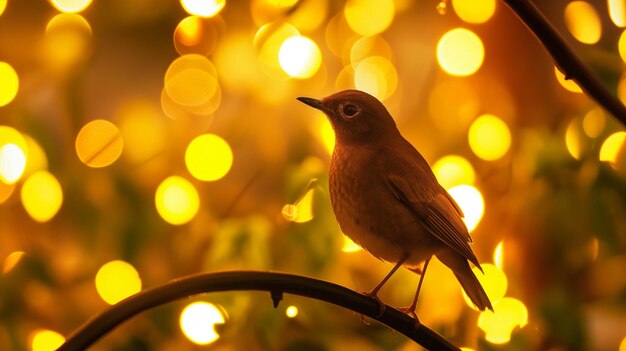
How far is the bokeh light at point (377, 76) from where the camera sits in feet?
7.28

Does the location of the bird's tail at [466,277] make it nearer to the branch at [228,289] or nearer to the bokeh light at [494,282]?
the branch at [228,289]

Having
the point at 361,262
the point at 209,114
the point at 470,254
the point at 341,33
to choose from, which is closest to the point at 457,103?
the point at 341,33

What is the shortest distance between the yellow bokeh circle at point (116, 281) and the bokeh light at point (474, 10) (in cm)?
114

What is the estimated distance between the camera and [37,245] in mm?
1759

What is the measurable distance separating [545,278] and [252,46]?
3.08 ft

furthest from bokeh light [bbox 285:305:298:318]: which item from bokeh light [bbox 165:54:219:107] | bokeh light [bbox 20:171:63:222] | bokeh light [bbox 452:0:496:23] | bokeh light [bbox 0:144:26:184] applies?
bokeh light [bbox 452:0:496:23]

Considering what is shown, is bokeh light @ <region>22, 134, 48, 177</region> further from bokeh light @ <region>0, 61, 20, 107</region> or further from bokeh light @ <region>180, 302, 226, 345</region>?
bokeh light @ <region>180, 302, 226, 345</region>

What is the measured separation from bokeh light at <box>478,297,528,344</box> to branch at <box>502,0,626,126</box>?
2.73ft

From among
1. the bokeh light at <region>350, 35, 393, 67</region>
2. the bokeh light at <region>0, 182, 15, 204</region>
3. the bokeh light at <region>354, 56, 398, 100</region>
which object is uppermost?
the bokeh light at <region>350, 35, 393, 67</region>

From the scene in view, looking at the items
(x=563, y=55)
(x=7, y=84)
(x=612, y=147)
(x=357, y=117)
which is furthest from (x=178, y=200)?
(x=563, y=55)

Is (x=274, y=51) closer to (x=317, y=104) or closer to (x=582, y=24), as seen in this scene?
(x=582, y=24)

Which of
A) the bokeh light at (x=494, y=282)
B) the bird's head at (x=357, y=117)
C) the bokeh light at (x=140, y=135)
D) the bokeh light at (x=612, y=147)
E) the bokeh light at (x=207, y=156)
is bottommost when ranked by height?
the bird's head at (x=357, y=117)

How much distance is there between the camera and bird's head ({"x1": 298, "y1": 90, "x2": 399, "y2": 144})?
43.7 inches

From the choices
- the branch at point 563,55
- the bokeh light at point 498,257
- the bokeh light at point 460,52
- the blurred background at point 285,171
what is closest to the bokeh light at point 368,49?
the blurred background at point 285,171
